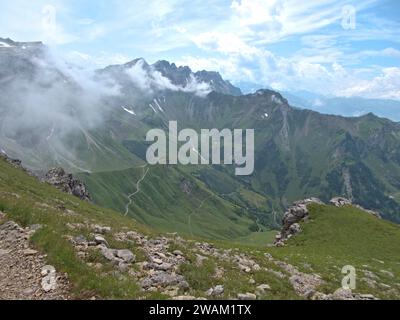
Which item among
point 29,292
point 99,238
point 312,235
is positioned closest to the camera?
point 29,292

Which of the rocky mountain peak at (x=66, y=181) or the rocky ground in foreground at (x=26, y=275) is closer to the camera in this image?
the rocky ground in foreground at (x=26, y=275)

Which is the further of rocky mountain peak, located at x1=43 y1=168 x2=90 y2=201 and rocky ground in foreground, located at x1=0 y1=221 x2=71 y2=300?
rocky mountain peak, located at x1=43 y1=168 x2=90 y2=201

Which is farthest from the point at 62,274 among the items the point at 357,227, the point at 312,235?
the point at 357,227

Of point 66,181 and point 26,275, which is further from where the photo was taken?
point 66,181

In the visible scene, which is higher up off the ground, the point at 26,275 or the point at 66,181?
the point at 66,181

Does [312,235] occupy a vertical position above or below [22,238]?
below

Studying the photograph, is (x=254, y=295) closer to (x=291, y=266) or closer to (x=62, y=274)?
(x=62, y=274)

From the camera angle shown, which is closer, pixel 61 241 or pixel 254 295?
pixel 254 295
